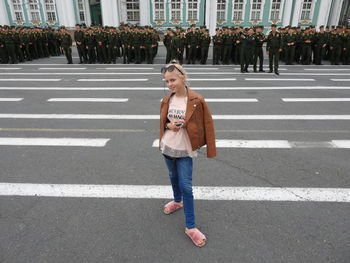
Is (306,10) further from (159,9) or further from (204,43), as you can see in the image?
(204,43)

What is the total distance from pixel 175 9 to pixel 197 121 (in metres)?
32.5

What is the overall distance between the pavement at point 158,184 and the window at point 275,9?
26.7m

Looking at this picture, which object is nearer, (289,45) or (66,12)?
(289,45)

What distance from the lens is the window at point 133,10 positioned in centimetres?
3328

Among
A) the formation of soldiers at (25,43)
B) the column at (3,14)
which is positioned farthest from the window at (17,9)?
the formation of soldiers at (25,43)

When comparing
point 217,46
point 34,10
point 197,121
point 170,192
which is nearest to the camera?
point 197,121

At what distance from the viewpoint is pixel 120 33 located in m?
17.0

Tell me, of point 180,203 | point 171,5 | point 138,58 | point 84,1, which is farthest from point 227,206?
point 84,1

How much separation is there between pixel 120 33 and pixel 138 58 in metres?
2.07

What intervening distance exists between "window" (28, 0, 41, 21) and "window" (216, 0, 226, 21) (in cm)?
2259

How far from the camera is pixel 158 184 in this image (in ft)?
14.3

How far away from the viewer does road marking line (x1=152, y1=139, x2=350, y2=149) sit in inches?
222

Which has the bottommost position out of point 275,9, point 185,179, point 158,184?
point 158,184

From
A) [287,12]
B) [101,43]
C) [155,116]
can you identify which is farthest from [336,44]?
[287,12]
